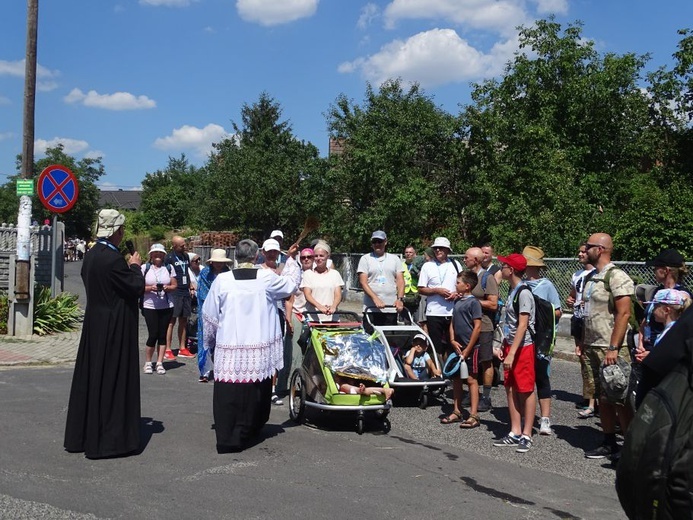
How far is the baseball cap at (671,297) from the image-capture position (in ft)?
19.9

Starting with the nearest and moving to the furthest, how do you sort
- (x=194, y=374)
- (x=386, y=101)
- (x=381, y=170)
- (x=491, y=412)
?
(x=491, y=412) < (x=194, y=374) < (x=381, y=170) < (x=386, y=101)

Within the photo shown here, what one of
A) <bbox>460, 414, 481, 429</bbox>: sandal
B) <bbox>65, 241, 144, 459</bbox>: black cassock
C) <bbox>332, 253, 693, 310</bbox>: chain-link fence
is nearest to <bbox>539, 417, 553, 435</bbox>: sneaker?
<bbox>460, 414, 481, 429</bbox>: sandal

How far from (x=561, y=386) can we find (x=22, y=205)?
9.88 metres

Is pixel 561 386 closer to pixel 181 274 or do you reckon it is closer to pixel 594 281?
pixel 594 281

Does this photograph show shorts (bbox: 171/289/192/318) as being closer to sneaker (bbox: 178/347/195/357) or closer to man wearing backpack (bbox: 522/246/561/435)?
sneaker (bbox: 178/347/195/357)

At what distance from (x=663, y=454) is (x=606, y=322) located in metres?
4.64

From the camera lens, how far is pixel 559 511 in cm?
528

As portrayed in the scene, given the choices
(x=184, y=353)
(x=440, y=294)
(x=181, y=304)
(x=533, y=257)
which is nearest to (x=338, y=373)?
(x=440, y=294)

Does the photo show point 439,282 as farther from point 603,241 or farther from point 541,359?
point 603,241

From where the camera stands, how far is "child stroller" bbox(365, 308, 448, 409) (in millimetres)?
8633

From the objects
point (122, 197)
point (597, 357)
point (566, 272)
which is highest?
point (122, 197)

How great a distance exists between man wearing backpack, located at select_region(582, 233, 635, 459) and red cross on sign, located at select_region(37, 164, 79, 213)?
9.91 m

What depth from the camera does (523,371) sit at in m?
7.03

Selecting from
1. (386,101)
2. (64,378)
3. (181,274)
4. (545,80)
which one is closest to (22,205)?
(181,274)
